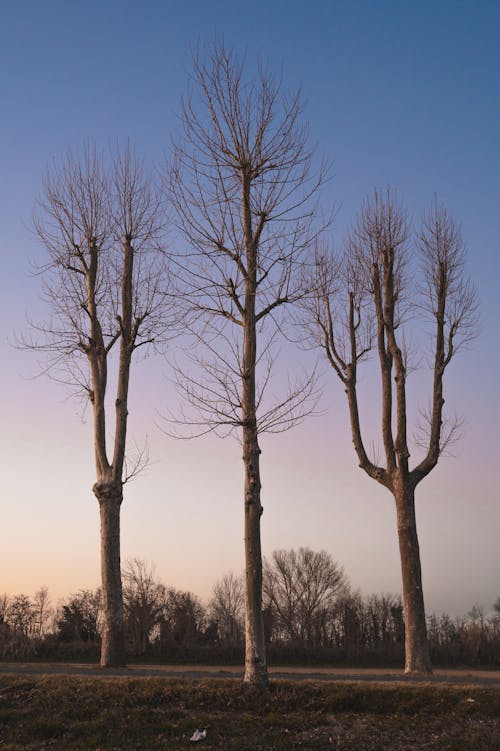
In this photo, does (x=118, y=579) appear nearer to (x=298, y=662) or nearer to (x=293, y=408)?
(x=293, y=408)

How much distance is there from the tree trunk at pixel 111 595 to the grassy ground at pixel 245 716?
338 cm

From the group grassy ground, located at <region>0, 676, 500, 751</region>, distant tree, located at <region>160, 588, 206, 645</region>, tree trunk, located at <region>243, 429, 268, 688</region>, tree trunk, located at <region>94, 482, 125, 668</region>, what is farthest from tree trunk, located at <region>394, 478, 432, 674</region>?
distant tree, located at <region>160, 588, 206, 645</region>

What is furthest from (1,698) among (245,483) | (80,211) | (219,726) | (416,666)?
(80,211)

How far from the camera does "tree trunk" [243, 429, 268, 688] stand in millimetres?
12078

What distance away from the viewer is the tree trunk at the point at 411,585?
16.1m

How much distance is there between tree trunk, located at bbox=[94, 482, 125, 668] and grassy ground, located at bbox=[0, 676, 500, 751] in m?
3.38

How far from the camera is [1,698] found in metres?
12.3

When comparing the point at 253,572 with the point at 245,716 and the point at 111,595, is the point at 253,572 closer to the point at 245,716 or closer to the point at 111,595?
the point at 245,716

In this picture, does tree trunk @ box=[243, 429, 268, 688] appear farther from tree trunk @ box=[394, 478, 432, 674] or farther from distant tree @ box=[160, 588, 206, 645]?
distant tree @ box=[160, 588, 206, 645]

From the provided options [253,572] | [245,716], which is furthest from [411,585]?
[245,716]

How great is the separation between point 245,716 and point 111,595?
5782 millimetres

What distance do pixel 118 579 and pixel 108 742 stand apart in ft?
19.1

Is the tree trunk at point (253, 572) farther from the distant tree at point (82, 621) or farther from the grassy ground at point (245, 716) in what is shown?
the distant tree at point (82, 621)

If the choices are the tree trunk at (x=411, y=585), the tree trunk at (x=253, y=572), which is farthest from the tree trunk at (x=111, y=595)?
the tree trunk at (x=411, y=585)
